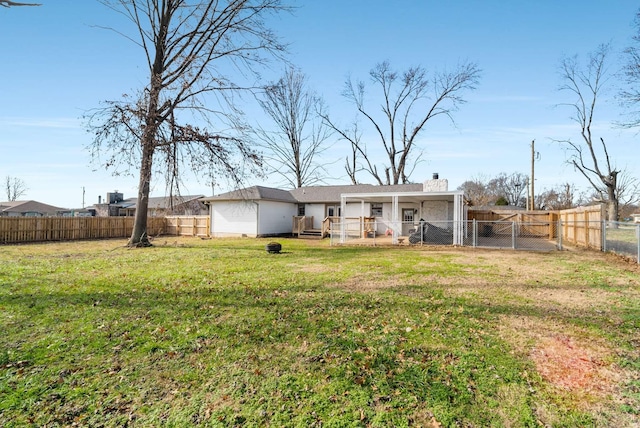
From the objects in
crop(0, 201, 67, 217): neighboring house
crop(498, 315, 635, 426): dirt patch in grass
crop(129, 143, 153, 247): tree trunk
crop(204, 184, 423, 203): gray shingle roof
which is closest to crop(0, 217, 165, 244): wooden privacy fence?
crop(129, 143, 153, 247): tree trunk

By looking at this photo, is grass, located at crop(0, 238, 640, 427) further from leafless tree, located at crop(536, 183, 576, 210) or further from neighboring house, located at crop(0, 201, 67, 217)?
neighboring house, located at crop(0, 201, 67, 217)

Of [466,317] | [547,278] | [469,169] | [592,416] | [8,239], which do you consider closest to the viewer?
[592,416]

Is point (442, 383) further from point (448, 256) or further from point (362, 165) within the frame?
point (362, 165)

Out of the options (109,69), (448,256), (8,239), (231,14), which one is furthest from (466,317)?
(8,239)

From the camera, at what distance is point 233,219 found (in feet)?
74.9

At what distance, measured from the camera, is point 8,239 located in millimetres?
17188

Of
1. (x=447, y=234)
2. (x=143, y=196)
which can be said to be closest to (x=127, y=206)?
(x=143, y=196)

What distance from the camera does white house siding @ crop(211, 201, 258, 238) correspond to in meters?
22.0

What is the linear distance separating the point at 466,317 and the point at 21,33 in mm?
13662

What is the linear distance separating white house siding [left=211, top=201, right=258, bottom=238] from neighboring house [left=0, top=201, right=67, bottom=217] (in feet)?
131

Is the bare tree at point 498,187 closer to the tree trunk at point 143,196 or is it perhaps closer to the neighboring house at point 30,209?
the tree trunk at point 143,196

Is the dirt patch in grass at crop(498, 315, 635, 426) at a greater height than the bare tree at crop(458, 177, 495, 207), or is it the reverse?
the bare tree at crop(458, 177, 495, 207)

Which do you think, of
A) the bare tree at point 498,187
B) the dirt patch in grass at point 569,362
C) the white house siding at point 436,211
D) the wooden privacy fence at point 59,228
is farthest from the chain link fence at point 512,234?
the bare tree at point 498,187

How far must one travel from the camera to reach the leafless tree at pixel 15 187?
63156 millimetres
